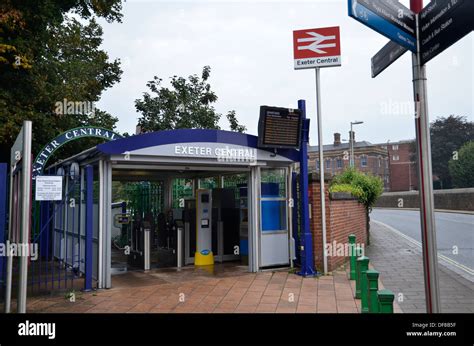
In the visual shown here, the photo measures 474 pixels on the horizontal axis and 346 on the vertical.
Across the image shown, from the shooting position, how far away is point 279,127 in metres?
9.09

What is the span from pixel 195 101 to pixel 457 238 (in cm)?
1341

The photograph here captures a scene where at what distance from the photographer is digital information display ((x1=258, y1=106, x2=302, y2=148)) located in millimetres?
8906

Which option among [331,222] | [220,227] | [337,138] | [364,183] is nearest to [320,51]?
[331,222]

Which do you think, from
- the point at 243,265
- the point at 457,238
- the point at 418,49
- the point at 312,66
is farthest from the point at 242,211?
the point at 457,238

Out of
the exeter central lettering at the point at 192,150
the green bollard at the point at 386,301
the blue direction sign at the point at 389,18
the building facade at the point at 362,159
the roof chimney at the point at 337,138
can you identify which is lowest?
the green bollard at the point at 386,301

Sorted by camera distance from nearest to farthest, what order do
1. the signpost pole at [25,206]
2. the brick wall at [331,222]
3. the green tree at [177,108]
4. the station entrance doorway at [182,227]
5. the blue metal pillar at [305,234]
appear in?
the signpost pole at [25,206] → the blue metal pillar at [305,234] → the brick wall at [331,222] → the station entrance doorway at [182,227] → the green tree at [177,108]

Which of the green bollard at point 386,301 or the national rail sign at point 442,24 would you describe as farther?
the green bollard at point 386,301

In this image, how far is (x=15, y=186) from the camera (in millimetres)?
5691

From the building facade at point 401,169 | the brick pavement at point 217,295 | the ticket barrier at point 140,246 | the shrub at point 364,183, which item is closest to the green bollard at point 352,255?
the brick pavement at point 217,295

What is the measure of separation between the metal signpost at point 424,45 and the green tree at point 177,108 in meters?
17.6

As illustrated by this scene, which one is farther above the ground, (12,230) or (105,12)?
(105,12)

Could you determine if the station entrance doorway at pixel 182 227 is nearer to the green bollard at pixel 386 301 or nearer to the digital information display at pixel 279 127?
the digital information display at pixel 279 127

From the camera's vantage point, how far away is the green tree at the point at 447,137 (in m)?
46.4
